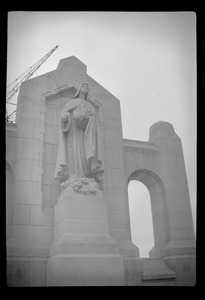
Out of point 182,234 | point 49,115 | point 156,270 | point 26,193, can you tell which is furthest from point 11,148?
point 182,234

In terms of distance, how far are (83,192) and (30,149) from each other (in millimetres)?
2244

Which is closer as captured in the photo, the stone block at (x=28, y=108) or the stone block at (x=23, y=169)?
the stone block at (x=23, y=169)

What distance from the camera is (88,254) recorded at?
690cm

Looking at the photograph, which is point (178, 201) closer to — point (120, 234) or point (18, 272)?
point (120, 234)

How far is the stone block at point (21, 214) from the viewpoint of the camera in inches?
316

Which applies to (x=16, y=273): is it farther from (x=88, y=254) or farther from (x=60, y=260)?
(x=88, y=254)

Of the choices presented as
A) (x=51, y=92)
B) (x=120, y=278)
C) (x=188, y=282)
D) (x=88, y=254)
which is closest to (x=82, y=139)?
(x=51, y=92)

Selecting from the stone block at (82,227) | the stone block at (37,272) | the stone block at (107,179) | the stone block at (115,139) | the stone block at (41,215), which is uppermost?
the stone block at (115,139)

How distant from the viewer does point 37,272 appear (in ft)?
24.6

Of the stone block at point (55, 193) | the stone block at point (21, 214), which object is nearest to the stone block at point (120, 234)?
the stone block at point (55, 193)

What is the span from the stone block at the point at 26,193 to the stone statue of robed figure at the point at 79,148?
2.54 ft

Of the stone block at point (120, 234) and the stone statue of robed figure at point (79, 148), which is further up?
the stone statue of robed figure at point (79, 148)

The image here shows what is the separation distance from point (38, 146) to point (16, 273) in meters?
3.39

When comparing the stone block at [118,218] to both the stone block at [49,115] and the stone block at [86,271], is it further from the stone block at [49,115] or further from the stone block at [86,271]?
the stone block at [49,115]
